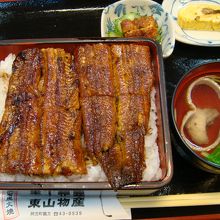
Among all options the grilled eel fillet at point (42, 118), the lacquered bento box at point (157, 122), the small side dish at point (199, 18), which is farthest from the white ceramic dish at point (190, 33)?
the grilled eel fillet at point (42, 118)

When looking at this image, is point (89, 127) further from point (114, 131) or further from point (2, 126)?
point (2, 126)

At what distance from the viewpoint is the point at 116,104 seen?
226cm

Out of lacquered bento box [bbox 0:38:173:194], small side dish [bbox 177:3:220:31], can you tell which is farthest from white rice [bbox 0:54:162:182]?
small side dish [bbox 177:3:220:31]

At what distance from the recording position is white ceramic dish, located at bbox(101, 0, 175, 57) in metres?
2.88

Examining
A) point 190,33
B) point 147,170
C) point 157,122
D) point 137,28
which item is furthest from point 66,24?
point 147,170

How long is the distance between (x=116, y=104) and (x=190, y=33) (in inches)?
45.2

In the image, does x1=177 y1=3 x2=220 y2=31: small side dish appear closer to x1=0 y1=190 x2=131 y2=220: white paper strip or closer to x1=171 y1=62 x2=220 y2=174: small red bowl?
x1=171 y1=62 x2=220 y2=174: small red bowl

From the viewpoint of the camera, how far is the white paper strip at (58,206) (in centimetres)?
231

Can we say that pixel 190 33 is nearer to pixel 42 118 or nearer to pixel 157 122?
pixel 157 122

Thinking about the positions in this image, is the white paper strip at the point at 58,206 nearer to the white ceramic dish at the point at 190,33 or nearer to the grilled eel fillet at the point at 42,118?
the grilled eel fillet at the point at 42,118

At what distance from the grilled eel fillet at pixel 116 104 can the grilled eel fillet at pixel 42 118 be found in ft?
0.29

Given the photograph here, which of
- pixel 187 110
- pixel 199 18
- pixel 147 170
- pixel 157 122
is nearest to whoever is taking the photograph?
pixel 147 170

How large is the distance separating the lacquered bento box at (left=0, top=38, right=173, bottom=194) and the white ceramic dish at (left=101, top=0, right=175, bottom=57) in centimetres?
45

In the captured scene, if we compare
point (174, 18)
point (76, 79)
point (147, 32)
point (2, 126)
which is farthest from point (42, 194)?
point (174, 18)
